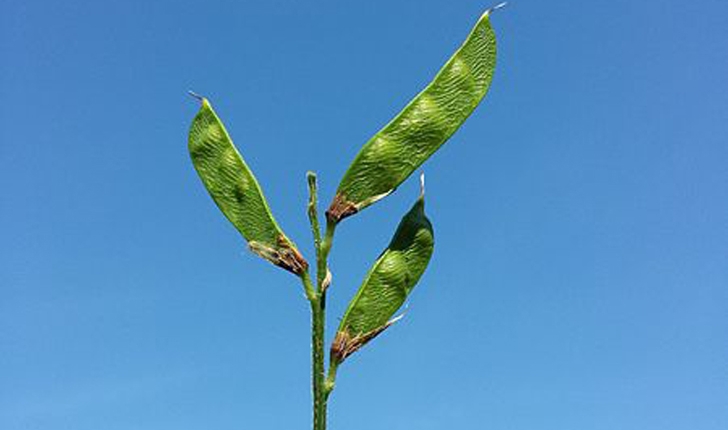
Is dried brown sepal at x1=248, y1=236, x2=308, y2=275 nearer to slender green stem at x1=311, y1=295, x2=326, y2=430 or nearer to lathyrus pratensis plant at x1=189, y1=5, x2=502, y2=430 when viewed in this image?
lathyrus pratensis plant at x1=189, y1=5, x2=502, y2=430

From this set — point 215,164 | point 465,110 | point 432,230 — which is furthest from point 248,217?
point 465,110

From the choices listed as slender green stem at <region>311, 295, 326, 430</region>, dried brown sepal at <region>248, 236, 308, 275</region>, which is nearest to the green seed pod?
dried brown sepal at <region>248, 236, 308, 275</region>

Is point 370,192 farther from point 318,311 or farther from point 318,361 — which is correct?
point 318,361

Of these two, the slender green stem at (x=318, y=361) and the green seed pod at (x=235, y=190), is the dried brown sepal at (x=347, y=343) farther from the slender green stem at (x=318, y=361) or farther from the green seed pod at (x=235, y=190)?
the green seed pod at (x=235, y=190)

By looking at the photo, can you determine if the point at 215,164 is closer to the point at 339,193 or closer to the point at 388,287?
the point at 339,193

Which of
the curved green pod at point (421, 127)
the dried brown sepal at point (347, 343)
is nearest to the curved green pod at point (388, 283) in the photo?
the dried brown sepal at point (347, 343)

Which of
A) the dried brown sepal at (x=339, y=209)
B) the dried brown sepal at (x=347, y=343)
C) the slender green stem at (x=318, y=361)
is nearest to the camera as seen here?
the slender green stem at (x=318, y=361)

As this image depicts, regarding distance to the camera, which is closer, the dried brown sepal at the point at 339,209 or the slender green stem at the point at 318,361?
the slender green stem at the point at 318,361
